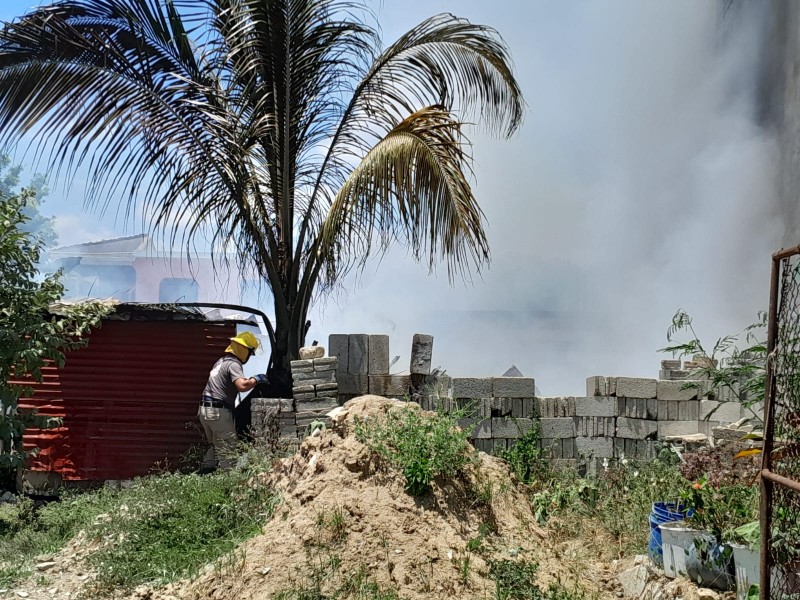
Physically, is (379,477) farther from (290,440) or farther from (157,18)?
(157,18)

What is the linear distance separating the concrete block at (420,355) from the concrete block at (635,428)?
224cm

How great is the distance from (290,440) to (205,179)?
333 centimetres

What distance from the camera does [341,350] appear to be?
8516mm

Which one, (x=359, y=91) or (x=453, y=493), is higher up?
(x=359, y=91)

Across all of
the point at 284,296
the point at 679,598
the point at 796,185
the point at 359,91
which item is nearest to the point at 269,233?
the point at 284,296

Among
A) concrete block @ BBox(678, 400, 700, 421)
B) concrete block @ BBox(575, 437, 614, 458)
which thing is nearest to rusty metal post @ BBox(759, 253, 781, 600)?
concrete block @ BBox(575, 437, 614, 458)

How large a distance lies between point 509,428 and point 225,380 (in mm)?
3367

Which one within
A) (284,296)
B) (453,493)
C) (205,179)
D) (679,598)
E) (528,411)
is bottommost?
(679,598)

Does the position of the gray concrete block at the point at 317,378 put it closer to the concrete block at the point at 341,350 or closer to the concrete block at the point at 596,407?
the concrete block at the point at 341,350

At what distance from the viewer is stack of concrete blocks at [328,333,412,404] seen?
845 centimetres

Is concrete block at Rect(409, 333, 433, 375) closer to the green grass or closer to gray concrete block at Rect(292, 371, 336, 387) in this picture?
gray concrete block at Rect(292, 371, 336, 387)

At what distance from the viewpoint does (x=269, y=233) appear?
9.27m

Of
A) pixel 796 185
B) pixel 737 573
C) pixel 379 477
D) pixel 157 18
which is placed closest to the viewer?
pixel 737 573

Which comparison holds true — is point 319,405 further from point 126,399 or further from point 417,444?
point 126,399
